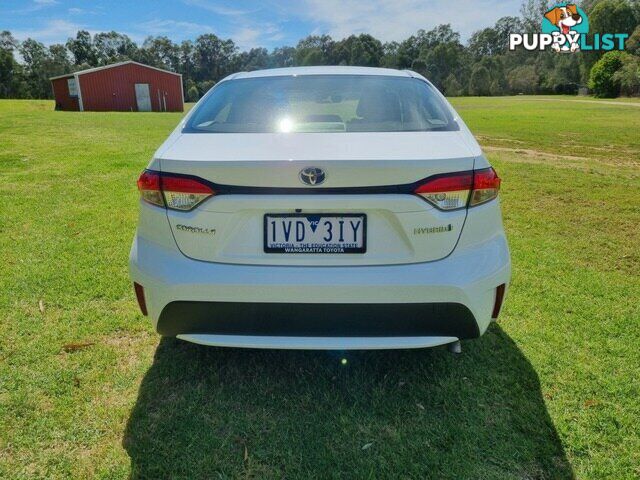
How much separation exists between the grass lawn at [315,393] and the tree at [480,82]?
7033 centimetres

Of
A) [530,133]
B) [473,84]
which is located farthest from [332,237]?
[473,84]

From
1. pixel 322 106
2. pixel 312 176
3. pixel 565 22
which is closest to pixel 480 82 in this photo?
pixel 565 22

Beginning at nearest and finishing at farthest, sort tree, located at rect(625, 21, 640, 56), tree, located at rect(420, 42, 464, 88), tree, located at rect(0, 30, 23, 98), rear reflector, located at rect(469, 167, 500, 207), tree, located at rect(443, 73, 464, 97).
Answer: rear reflector, located at rect(469, 167, 500, 207) < tree, located at rect(625, 21, 640, 56) < tree, located at rect(0, 30, 23, 98) < tree, located at rect(443, 73, 464, 97) < tree, located at rect(420, 42, 464, 88)

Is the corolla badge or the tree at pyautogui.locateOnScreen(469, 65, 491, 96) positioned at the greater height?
the corolla badge

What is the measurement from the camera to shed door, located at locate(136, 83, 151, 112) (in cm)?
3695

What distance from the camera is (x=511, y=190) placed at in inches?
255

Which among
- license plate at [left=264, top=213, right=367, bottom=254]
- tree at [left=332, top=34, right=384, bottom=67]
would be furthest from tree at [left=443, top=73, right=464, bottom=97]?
license plate at [left=264, top=213, right=367, bottom=254]

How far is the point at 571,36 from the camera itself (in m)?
58.1

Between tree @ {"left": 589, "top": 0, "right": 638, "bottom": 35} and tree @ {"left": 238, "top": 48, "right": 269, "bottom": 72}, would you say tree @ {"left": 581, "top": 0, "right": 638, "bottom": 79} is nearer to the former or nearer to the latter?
tree @ {"left": 589, "top": 0, "right": 638, "bottom": 35}

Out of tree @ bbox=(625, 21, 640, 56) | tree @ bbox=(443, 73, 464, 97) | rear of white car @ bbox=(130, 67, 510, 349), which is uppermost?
tree @ bbox=(625, 21, 640, 56)

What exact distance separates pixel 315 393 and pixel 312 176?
1.10 meters

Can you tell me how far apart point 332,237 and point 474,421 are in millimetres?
1078

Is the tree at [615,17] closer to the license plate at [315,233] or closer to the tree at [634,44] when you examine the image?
the tree at [634,44]

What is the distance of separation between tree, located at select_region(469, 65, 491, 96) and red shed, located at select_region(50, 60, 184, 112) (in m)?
45.4
